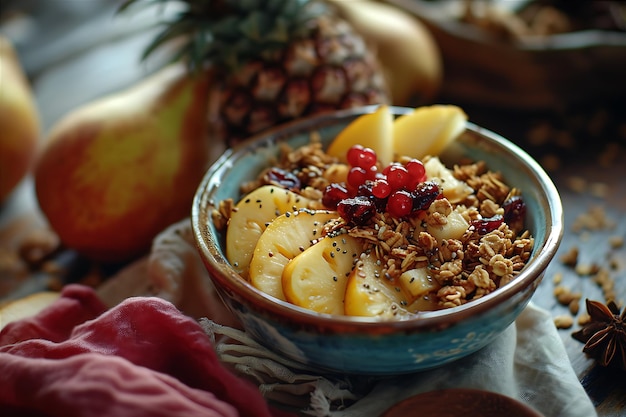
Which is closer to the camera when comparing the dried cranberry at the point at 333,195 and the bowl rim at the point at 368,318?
the bowl rim at the point at 368,318

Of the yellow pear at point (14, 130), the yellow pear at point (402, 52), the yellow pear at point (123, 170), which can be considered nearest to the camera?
the yellow pear at point (123, 170)

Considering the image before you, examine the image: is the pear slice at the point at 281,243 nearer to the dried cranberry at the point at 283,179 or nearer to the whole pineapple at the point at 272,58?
the dried cranberry at the point at 283,179

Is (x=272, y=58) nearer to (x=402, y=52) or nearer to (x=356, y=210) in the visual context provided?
(x=402, y=52)

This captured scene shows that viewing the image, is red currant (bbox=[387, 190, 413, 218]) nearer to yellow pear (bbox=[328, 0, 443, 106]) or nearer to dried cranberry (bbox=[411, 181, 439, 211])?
dried cranberry (bbox=[411, 181, 439, 211])

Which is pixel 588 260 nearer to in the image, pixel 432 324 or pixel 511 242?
pixel 511 242

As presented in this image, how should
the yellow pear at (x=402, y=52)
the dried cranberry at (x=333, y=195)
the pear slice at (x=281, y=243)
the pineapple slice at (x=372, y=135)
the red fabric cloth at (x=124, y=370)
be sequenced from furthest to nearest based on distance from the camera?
1. the yellow pear at (x=402, y=52)
2. the pineapple slice at (x=372, y=135)
3. the dried cranberry at (x=333, y=195)
4. the pear slice at (x=281, y=243)
5. the red fabric cloth at (x=124, y=370)

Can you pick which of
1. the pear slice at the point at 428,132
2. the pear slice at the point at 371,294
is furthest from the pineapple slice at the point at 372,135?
the pear slice at the point at 371,294

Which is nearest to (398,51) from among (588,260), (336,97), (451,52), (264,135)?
(451,52)
